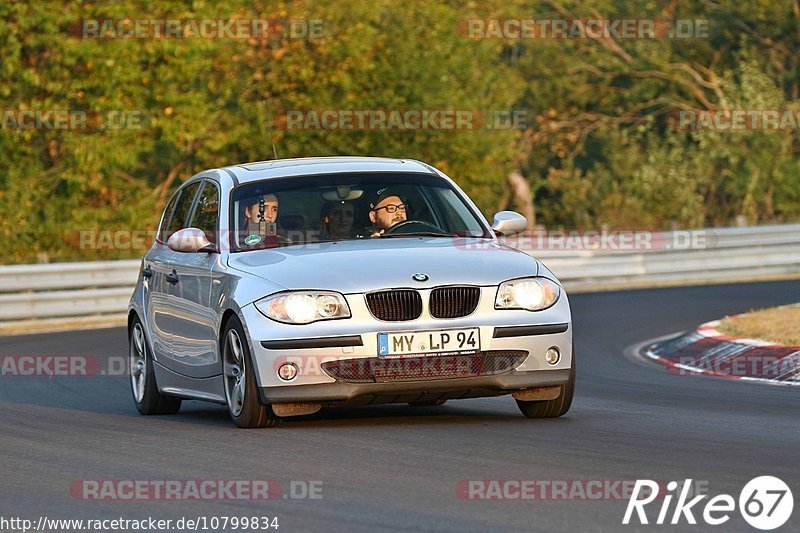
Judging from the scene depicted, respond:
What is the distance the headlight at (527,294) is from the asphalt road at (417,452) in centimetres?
67

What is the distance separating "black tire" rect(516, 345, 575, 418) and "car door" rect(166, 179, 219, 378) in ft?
6.00

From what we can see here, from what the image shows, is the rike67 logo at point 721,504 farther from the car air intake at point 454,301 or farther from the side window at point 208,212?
the side window at point 208,212

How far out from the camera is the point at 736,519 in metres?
6.49

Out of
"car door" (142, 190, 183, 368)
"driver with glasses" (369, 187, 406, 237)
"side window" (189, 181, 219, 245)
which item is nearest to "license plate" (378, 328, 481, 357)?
"driver with glasses" (369, 187, 406, 237)

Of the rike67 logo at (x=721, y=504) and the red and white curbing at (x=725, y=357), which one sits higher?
the rike67 logo at (x=721, y=504)

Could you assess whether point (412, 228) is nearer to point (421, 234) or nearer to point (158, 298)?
point (421, 234)

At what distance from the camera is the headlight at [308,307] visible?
9.32 meters

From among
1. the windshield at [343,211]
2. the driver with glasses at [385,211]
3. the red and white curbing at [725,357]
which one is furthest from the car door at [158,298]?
the red and white curbing at [725,357]

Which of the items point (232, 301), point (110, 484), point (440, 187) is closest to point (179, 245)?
point (232, 301)

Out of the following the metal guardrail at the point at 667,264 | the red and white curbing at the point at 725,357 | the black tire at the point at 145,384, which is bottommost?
the metal guardrail at the point at 667,264

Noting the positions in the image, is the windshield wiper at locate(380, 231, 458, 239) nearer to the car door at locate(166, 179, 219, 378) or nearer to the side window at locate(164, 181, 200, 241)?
the car door at locate(166, 179, 219, 378)

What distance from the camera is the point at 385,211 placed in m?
10.6

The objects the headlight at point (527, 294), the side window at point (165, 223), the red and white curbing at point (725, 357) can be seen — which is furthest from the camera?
the red and white curbing at point (725, 357)

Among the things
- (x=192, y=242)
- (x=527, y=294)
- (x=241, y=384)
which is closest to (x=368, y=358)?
(x=241, y=384)
